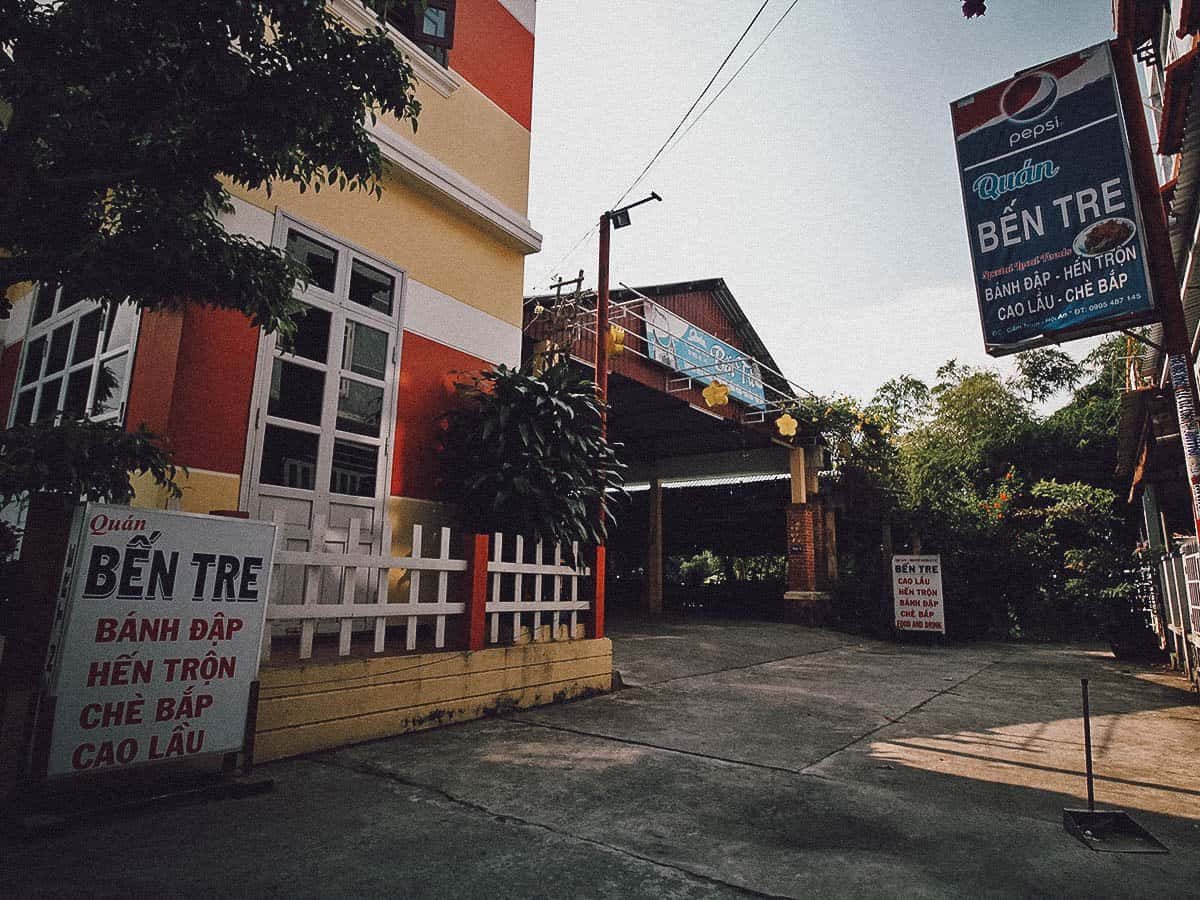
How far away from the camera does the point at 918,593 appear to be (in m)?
11.8

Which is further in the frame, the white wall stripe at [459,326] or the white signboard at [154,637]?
the white wall stripe at [459,326]

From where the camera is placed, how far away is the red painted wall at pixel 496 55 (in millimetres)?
A: 6945

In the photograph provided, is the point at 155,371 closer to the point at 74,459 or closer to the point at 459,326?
the point at 74,459

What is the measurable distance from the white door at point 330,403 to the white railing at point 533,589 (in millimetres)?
939

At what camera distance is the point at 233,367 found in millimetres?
4613

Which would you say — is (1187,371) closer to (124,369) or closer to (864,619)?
(124,369)

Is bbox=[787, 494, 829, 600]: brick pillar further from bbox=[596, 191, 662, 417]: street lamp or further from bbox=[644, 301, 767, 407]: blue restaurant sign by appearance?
bbox=[596, 191, 662, 417]: street lamp

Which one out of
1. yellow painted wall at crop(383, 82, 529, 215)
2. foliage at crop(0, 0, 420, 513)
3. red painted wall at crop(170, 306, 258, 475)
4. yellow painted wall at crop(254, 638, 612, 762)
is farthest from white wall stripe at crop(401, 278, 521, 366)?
foliage at crop(0, 0, 420, 513)

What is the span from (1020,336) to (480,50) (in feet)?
19.7

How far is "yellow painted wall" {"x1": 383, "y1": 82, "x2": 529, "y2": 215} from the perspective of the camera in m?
6.36

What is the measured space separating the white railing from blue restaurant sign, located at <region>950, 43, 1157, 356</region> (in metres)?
3.73

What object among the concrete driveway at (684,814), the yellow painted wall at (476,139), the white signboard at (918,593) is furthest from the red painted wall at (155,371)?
the white signboard at (918,593)

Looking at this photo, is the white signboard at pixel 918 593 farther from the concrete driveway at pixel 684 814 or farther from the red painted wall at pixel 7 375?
the red painted wall at pixel 7 375

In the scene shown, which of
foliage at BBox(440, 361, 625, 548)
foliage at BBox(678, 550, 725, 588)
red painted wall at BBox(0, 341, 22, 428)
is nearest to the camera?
foliage at BBox(440, 361, 625, 548)
